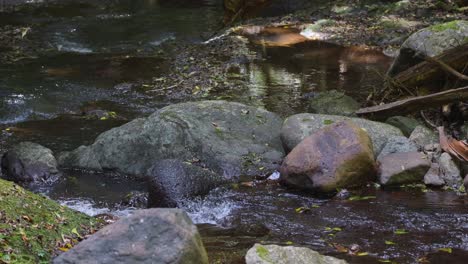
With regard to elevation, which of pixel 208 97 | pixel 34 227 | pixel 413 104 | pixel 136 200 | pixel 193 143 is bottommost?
pixel 208 97

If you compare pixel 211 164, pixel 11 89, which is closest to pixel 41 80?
pixel 11 89

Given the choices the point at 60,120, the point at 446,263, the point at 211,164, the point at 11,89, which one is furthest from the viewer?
the point at 11,89

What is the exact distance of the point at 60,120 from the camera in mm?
9867

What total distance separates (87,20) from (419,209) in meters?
14.6

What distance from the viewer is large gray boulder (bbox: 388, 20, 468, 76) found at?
8.34m

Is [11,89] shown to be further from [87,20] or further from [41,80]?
[87,20]

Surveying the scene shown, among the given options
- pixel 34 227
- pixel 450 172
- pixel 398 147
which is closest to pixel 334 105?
pixel 398 147

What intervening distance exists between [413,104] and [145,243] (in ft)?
16.9

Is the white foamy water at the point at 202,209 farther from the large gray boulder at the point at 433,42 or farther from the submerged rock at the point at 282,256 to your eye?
the large gray boulder at the point at 433,42

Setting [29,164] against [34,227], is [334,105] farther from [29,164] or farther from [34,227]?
[34,227]

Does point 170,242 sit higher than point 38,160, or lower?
higher

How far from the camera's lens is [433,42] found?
841 cm

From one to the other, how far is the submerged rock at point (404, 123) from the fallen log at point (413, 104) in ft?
0.39

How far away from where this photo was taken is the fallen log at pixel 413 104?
7.71m
